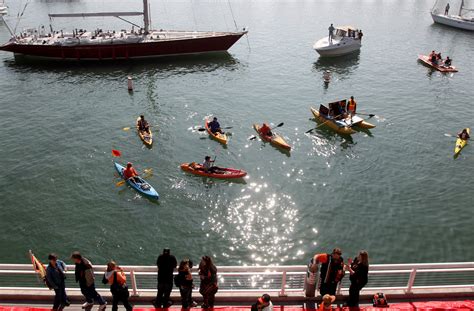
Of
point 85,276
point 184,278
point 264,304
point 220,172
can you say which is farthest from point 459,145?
point 85,276

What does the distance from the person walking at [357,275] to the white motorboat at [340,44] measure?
48885 millimetres

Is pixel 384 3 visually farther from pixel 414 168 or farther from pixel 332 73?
pixel 414 168

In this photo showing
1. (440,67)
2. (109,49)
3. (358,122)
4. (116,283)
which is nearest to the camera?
(116,283)

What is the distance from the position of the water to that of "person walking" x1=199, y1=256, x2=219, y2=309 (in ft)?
25.2

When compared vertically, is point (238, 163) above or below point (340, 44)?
below

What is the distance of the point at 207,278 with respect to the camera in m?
11.6

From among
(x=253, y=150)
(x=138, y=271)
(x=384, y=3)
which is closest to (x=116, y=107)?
(x=253, y=150)

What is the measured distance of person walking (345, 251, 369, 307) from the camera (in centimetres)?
1170

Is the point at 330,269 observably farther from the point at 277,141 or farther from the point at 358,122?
the point at 358,122

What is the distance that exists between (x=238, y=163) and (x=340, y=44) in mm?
36146

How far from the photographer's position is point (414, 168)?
28047mm

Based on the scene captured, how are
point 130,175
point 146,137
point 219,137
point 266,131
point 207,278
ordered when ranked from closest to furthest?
point 207,278 → point 130,175 → point 146,137 → point 219,137 → point 266,131

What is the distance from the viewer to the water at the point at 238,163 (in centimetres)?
2075

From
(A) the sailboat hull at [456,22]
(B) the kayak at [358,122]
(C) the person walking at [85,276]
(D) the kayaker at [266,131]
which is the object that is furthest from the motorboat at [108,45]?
(A) the sailboat hull at [456,22]
